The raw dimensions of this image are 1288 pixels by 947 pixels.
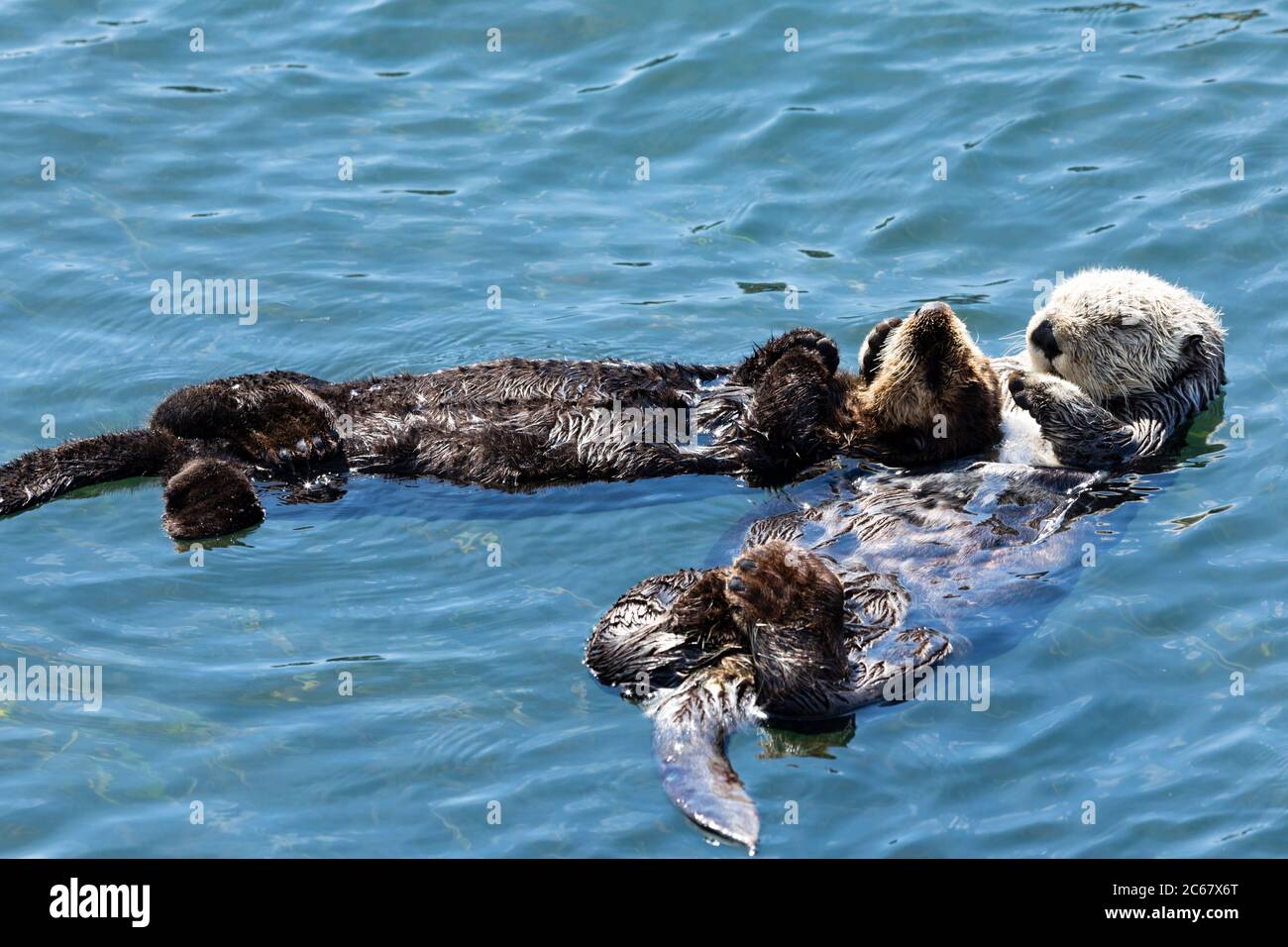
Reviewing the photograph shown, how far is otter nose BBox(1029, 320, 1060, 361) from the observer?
21.1 ft

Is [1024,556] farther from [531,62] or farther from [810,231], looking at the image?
[531,62]

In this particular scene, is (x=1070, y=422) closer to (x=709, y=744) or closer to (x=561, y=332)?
(x=709, y=744)

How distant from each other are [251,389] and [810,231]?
3441 mm

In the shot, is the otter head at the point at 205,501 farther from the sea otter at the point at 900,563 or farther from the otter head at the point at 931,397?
the otter head at the point at 931,397

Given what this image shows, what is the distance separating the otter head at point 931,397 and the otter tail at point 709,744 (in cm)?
152

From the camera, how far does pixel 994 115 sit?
873 cm

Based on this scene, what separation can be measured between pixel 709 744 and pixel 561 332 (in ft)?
10.4

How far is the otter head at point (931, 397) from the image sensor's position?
5945mm

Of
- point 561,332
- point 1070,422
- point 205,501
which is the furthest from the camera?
point 561,332

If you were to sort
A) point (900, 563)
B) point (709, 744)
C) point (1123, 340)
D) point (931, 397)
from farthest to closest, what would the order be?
point (1123, 340), point (931, 397), point (900, 563), point (709, 744)

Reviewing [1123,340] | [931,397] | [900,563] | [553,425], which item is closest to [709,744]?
[900,563]

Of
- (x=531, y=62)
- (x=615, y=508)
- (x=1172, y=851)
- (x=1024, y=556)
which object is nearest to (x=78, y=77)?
(x=531, y=62)

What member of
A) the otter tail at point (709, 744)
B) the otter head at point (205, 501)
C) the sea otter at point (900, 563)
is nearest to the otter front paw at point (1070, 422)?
the sea otter at point (900, 563)

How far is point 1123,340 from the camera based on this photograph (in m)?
6.39
